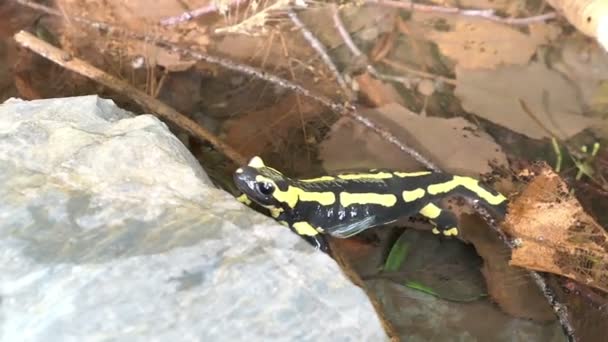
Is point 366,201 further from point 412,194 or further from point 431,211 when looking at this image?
point 431,211

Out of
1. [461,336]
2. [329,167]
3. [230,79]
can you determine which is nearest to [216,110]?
[230,79]

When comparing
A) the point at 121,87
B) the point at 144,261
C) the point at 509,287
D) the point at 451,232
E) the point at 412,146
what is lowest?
the point at 509,287

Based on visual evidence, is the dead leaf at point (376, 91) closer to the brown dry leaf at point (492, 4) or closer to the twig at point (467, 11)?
the twig at point (467, 11)

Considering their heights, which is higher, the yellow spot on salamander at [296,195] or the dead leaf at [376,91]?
the dead leaf at [376,91]

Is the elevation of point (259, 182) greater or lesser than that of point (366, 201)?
greater

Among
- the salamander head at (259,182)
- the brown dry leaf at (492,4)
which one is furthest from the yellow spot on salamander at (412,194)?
the brown dry leaf at (492,4)

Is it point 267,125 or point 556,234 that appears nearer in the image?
point 556,234

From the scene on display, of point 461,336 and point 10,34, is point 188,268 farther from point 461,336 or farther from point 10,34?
point 10,34

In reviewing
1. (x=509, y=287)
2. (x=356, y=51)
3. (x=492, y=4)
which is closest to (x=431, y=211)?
(x=509, y=287)
